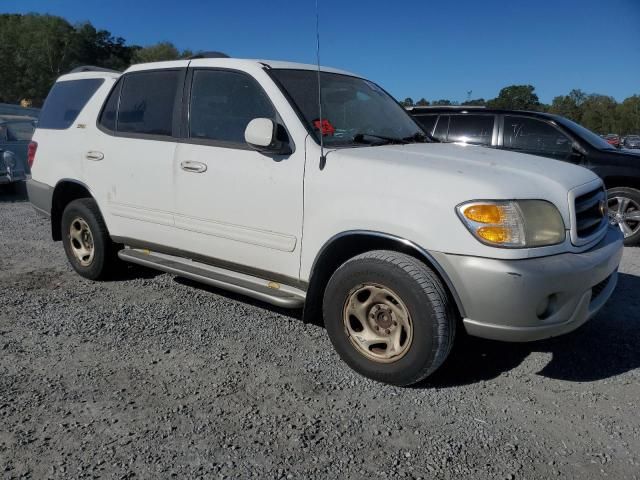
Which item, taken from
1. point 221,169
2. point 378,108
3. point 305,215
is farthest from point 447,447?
point 378,108

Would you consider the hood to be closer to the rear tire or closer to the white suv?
the white suv

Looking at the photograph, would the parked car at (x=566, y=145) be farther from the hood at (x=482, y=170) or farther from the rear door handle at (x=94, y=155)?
the rear door handle at (x=94, y=155)

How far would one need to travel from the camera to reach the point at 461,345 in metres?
3.87

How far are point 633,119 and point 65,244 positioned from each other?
8882 centimetres

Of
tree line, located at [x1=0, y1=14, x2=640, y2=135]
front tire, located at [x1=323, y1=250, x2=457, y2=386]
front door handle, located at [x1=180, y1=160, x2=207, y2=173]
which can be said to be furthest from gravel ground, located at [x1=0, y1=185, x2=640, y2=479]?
tree line, located at [x1=0, y1=14, x2=640, y2=135]

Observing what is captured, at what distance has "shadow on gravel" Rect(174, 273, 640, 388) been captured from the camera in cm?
338

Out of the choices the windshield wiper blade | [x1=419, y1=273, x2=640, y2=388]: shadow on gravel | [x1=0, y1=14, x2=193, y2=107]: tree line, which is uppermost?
[x1=0, y1=14, x2=193, y2=107]: tree line

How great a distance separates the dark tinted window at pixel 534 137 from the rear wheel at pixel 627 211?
0.85 metres

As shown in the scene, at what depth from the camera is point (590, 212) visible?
3.35m

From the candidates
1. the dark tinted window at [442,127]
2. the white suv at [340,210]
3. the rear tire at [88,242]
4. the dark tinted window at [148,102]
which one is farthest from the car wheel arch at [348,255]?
the dark tinted window at [442,127]

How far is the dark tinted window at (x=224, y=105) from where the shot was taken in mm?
3771

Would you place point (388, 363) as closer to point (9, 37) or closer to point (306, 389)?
point (306, 389)

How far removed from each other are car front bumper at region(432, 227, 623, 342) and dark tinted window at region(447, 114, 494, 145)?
16.0 feet

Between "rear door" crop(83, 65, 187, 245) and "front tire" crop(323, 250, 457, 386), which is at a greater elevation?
"rear door" crop(83, 65, 187, 245)
